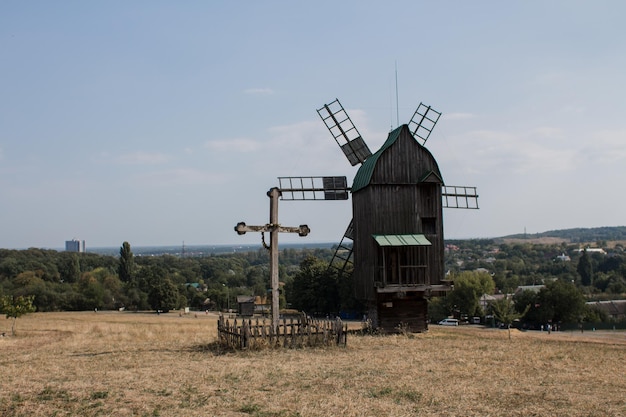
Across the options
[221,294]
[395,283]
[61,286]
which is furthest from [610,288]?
[395,283]

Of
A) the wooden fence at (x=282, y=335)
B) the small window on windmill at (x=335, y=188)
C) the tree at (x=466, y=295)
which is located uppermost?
the small window on windmill at (x=335, y=188)

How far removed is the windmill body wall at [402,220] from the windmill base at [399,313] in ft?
0.17

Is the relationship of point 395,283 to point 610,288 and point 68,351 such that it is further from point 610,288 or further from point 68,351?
point 610,288

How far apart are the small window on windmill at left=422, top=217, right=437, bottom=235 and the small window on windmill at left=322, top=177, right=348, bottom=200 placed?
439 cm

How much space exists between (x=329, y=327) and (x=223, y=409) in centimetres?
1143

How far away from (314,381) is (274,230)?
10.0 meters

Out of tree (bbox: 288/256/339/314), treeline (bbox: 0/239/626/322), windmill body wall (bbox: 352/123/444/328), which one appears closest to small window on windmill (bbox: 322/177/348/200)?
windmill body wall (bbox: 352/123/444/328)

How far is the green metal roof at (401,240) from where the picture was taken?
29280 mm

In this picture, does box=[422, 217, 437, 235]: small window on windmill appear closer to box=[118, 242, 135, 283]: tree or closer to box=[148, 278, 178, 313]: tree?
Result: box=[148, 278, 178, 313]: tree

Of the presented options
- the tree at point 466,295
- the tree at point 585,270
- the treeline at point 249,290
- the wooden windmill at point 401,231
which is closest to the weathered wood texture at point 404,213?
the wooden windmill at point 401,231

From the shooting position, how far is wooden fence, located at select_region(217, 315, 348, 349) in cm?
2264

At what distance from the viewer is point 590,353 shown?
2323cm

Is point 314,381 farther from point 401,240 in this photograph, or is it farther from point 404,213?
point 404,213

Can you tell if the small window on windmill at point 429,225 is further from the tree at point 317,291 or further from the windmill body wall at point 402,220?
the tree at point 317,291
